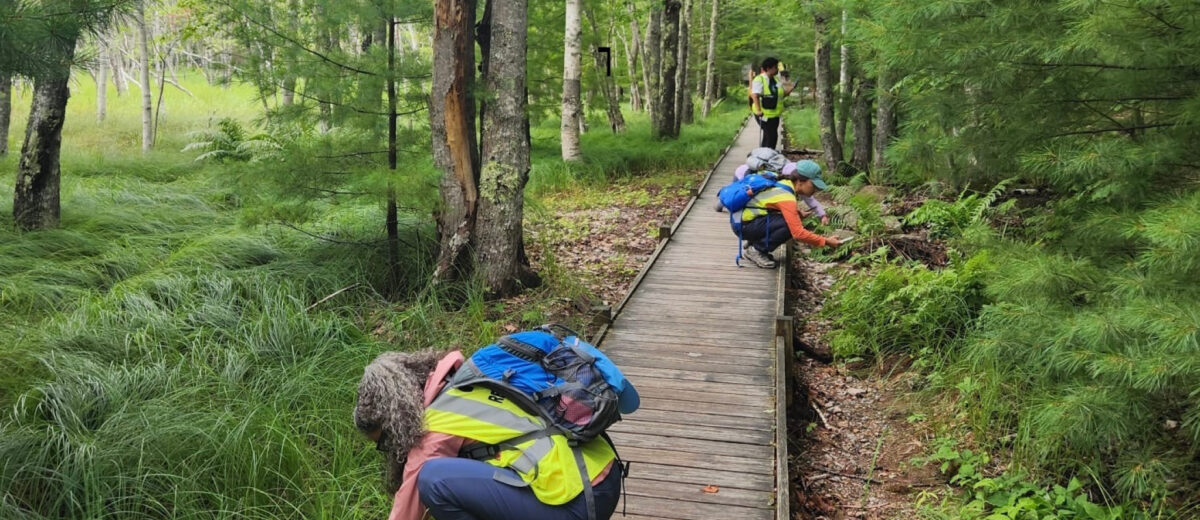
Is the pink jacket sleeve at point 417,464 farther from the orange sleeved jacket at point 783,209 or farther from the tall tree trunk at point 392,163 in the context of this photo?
the orange sleeved jacket at point 783,209

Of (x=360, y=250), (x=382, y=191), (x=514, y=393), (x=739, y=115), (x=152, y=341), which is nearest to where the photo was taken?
(x=514, y=393)

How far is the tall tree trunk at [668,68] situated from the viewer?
1947 centimetres

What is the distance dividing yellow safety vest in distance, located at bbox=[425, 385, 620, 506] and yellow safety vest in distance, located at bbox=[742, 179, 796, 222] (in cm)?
633

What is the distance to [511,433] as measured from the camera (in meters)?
2.85

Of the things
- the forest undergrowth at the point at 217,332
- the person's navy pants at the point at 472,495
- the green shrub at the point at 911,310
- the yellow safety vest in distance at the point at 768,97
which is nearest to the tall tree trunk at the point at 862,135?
the yellow safety vest in distance at the point at 768,97

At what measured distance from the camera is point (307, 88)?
8.12 meters

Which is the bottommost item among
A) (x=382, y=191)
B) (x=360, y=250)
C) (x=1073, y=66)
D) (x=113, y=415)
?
(x=113, y=415)

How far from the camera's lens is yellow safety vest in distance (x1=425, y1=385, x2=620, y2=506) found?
9.30ft

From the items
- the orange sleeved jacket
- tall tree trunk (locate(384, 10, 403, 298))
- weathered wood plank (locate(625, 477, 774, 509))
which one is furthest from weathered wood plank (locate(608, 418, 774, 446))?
tall tree trunk (locate(384, 10, 403, 298))

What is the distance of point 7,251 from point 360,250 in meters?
3.53

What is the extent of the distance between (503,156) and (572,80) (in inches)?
302

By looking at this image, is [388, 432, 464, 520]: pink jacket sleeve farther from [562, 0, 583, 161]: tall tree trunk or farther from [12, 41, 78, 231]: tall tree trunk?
[562, 0, 583, 161]: tall tree trunk

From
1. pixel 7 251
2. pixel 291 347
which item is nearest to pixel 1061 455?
pixel 291 347

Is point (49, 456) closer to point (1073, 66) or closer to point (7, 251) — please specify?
point (7, 251)
